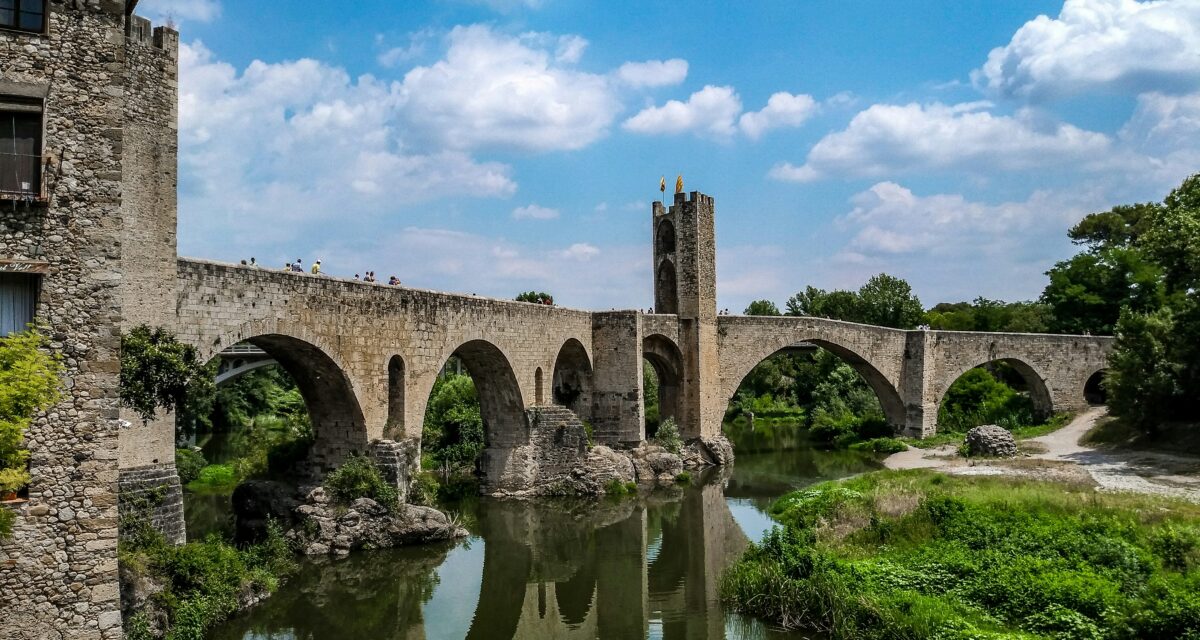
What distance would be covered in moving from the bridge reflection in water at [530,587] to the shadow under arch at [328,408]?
1924mm

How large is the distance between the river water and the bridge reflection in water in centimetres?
2

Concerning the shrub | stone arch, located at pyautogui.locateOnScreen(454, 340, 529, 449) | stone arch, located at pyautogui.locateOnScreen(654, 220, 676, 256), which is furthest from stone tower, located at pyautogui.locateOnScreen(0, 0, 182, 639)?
stone arch, located at pyautogui.locateOnScreen(654, 220, 676, 256)

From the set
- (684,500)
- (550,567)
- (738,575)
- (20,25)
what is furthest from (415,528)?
(20,25)

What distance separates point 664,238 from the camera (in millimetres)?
26500

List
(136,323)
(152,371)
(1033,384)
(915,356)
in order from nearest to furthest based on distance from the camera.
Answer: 1. (152,371)
2. (136,323)
3. (915,356)
4. (1033,384)

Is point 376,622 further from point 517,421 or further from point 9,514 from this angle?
point 517,421

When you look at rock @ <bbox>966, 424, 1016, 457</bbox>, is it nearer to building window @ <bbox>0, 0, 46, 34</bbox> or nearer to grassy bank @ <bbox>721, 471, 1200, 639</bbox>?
grassy bank @ <bbox>721, 471, 1200, 639</bbox>

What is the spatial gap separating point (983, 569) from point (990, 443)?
15007 mm

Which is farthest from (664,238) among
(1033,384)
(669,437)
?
(1033,384)

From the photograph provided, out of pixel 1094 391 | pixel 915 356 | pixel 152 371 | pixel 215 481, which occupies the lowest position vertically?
pixel 215 481

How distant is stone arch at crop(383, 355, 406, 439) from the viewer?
Result: 15.0 m

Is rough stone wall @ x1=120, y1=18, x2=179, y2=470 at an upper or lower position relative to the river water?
upper

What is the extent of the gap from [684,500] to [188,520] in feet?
36.2

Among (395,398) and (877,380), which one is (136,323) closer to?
(395,398)
